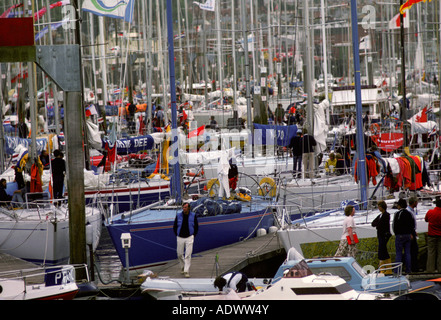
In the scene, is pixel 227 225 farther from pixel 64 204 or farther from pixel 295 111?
pixel 295 111

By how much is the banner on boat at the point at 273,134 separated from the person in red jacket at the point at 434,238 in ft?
27.8

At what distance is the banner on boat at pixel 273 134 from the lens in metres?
23.2

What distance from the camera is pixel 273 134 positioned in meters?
24.1

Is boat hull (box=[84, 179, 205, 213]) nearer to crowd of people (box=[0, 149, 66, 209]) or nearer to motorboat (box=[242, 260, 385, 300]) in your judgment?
crowd of people (box=[0, 149, 66, 209])

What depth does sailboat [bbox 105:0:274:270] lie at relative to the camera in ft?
57.3

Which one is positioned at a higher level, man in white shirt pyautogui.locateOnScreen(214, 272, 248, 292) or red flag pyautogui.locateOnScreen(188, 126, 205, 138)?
red flag pyautogui.locateOnScreen(188, 126, 205, 138)

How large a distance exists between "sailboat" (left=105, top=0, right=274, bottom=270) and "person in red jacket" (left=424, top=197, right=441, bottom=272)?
385 centimetres

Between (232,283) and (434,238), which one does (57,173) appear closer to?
(232,283)

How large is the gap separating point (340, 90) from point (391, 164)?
66.9 ft

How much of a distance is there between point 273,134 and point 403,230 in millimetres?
9905

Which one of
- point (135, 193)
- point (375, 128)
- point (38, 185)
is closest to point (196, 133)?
point (135, 193)

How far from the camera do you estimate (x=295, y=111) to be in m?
39.3

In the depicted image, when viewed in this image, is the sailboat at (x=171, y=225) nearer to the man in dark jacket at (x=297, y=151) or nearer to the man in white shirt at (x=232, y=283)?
the man in dark jacket at (x=297, y=151)

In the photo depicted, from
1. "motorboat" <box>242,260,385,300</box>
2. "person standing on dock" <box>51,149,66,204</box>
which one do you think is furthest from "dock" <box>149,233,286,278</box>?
"person standing on dock" <box>51,149,66,204</box>
